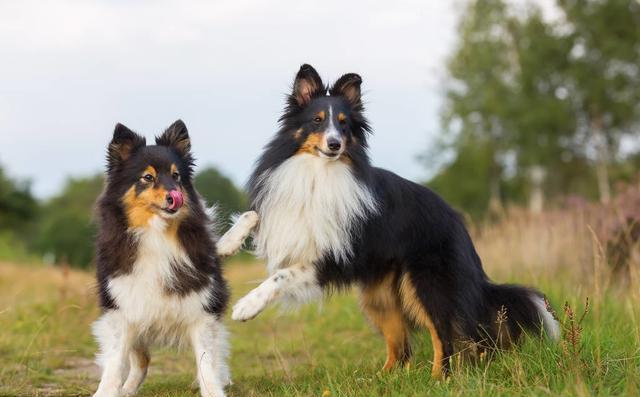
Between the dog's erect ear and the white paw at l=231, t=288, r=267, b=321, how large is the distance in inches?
44.8

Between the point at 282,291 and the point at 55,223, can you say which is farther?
the point at 55,223

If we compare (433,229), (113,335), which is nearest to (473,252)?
(433,229)

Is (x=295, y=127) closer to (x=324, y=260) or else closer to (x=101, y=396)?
(x=324, y=260)

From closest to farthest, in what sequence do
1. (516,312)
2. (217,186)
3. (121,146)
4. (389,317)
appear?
(121,146)
(516,312)
(389,317)
(217,186)

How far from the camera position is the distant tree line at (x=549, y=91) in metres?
26.0

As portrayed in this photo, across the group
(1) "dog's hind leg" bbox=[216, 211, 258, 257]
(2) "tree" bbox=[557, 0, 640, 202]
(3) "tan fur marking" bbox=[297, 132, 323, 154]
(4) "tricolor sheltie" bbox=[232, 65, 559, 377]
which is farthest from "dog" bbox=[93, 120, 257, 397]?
(2) "tree" bbox=[557, 0, 640, 202]

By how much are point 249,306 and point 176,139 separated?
1325mm

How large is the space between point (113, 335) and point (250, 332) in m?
5.07

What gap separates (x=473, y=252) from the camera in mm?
6086

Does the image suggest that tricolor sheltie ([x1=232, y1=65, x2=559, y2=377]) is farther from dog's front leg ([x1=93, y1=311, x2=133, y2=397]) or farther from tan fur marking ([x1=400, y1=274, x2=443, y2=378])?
dog's front leg ([x1=93, y1=311, x2=133, y2=397])

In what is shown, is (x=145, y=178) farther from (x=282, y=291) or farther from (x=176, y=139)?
(x=282, y=291)

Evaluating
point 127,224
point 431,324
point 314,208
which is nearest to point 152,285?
point 127,224

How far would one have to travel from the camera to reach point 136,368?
18.2 feet

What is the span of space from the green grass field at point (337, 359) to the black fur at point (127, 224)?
0.93 metres
